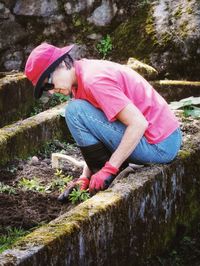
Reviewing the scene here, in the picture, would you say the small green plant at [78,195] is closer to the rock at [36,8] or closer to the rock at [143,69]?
the rock at [143,69]

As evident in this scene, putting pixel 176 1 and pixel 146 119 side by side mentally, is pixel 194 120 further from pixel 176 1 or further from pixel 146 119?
pixel 176 1

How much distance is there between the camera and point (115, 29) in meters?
6.70

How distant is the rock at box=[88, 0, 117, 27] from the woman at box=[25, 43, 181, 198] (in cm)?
341

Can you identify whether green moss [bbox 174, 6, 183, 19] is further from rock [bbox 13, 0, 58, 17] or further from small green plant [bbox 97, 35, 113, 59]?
rock [bbox 13, 0, 58, 17]

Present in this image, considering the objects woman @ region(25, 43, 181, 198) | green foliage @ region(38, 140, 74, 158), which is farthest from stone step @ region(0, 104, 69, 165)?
woman @ region(25, 43, 181, 198)

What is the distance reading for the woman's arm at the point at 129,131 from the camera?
3.22 metres

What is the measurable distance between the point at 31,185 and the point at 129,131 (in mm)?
1170

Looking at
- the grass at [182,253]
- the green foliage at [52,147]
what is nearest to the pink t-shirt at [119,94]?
the grass at [182,253]

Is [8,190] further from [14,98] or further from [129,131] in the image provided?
[14,98]

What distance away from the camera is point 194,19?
6277 millimetres

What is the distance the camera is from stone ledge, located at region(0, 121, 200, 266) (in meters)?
2.75

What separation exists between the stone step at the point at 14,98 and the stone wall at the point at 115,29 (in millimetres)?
1100

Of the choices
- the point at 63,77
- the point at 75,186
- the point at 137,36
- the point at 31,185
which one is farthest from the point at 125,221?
the point at 137,36

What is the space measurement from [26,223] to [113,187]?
62cm
